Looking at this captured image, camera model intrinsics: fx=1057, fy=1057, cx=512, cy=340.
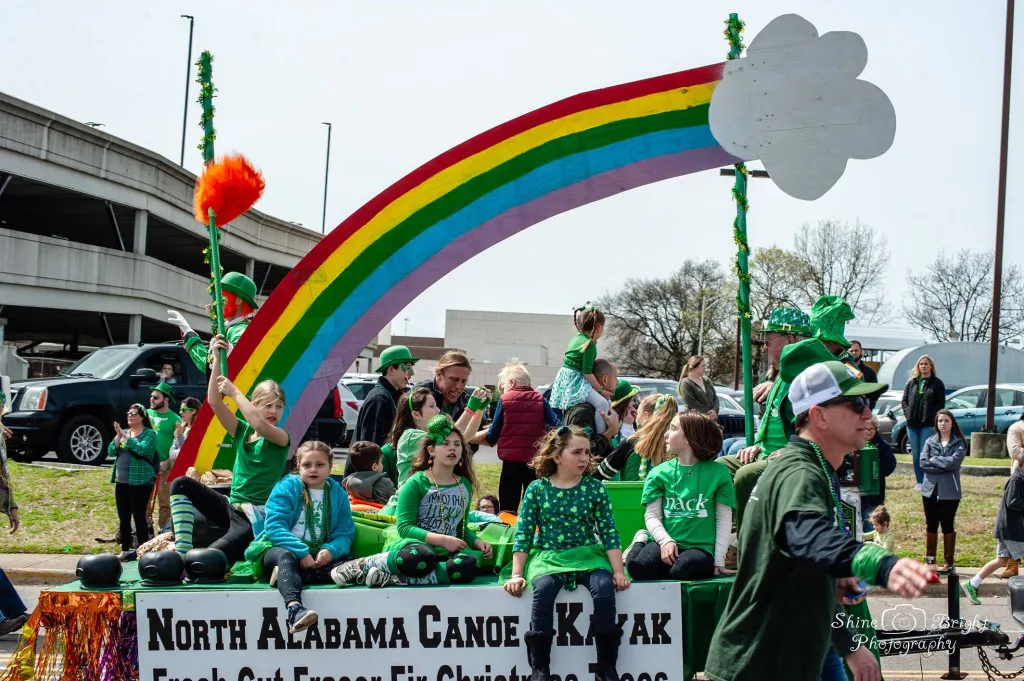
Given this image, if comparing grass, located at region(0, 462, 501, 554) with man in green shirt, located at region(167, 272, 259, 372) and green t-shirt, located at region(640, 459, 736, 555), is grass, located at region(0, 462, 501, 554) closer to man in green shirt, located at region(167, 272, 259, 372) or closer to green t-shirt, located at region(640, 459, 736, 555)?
man in green shirt, located at region(167, 272, 259, 372)

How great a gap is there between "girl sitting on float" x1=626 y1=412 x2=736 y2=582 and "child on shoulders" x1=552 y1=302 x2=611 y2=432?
6.97ft

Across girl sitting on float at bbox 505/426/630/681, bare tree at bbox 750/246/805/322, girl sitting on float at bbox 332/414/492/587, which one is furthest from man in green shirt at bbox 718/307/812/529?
bare tree at bbox 750/246/805/322

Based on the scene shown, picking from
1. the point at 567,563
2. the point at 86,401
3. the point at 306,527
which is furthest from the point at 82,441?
the point at 567,563

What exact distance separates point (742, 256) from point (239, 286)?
11.0ft

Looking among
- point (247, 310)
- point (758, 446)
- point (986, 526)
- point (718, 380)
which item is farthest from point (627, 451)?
point (718, 380)

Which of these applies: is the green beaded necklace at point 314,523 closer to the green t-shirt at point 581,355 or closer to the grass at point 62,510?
the green t-shirt at point 581,355

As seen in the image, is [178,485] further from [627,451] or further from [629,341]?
[629,341]

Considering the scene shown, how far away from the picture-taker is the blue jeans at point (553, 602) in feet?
16.4

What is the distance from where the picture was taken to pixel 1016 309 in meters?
46.2

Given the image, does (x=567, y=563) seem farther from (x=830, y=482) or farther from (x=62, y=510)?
(x=62, y=510)

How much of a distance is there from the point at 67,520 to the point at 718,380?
5137cm

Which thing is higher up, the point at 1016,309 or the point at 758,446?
the point at 1016,309

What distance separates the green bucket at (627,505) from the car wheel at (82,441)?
37.5 feet

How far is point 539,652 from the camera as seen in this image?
4977 mm
